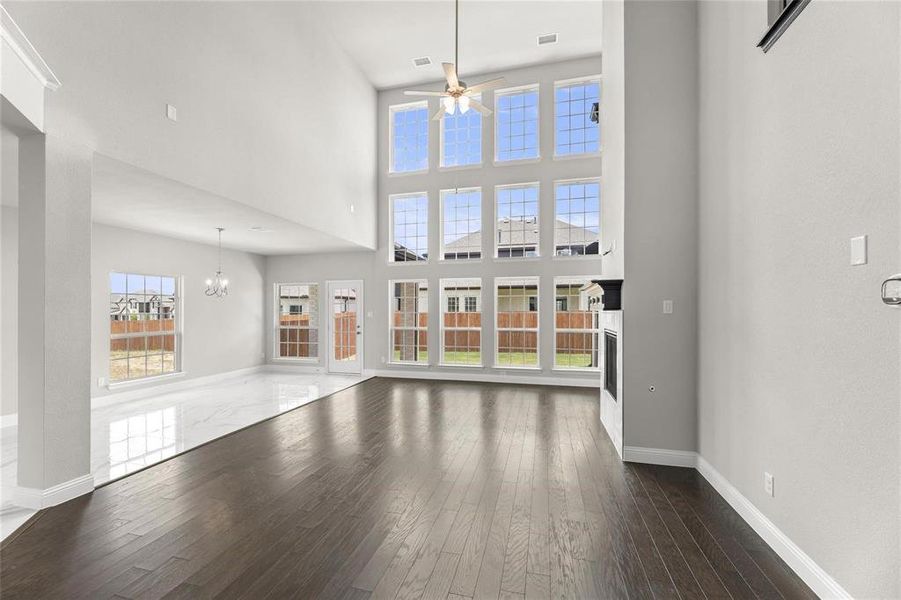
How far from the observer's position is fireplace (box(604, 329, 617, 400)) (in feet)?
13.9

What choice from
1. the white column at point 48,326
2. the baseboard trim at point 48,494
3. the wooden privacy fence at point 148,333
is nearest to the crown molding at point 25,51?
the white column at point 48,326

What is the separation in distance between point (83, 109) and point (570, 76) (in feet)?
23.9

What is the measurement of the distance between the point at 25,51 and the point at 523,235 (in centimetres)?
671

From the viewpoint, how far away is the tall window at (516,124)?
307 inches

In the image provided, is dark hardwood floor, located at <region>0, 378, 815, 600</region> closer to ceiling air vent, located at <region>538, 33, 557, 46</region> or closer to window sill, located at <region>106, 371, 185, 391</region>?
window sill, located at <region>106, 371, 185, 391</region>

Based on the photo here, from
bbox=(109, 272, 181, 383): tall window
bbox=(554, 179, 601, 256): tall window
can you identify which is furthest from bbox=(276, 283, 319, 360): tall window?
bbox=(554, 179, 601, 256): tall window

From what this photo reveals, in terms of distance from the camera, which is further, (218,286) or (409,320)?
(409,320)

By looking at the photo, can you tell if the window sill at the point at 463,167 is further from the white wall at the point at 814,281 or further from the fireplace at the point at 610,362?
the white wall at the point at 814,281

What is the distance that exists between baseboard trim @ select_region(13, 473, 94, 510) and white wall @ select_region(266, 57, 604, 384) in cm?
561

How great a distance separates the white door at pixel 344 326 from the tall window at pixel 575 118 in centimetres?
506

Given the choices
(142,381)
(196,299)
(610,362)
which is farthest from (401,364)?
(610,362)

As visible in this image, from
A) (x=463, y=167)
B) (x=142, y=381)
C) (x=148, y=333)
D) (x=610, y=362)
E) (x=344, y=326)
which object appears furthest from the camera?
(x=344, y=326)

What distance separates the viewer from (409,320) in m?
8.38

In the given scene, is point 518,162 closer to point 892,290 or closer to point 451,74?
point 451,74
